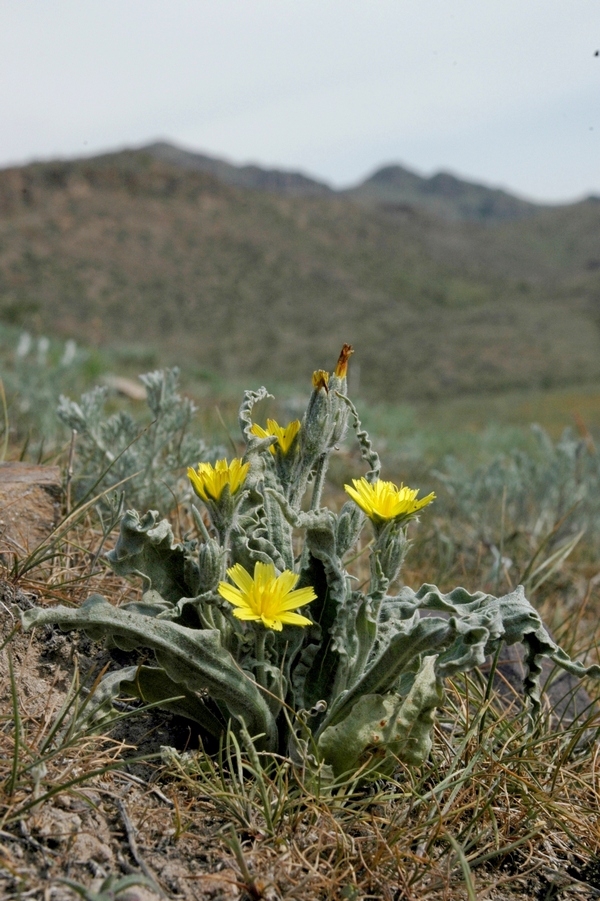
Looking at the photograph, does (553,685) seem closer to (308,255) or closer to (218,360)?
(218,360)

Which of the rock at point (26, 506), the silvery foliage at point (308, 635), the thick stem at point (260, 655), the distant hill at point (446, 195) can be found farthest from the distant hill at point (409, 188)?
the thick stem at point (260, 655)

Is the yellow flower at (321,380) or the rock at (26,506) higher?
the yellow flower at (321,380)

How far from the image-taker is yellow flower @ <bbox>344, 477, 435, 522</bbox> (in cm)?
158

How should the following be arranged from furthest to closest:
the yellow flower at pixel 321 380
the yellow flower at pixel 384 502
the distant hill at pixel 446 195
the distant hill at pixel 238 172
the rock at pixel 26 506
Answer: the distant hill at pixel 446 195
the distant hill at pixel 238 172
the rock at pixel 26 506
the yellow flower at pixel 321 380
the yellow flower at pixel 384 502

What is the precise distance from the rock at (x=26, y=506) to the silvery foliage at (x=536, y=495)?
7.66 feet

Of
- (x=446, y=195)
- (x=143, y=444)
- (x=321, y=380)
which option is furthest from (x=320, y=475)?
(x=446, y=195)

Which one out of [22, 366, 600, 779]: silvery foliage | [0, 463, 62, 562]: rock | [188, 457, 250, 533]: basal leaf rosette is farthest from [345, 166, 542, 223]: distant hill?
[188, 457, 250, 533]: basal leaf rosette

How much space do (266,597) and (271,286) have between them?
4346cm

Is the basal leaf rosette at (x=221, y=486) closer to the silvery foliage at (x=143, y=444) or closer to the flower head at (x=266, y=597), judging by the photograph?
the flower head at (x=266, y=597)

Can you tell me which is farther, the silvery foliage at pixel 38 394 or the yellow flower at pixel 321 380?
the silvery foliage at pixel 38 394

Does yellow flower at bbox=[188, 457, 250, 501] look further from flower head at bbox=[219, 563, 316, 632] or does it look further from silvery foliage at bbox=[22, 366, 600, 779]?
flower head at bbox=[219, 563, 316, 632]

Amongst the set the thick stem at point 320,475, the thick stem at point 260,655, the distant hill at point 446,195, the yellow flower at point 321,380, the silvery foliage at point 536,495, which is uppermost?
the distant hill at point 446,195

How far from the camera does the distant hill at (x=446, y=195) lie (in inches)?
4948

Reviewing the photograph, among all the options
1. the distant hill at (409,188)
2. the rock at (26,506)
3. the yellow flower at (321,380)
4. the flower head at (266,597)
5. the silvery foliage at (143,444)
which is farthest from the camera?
the distant hill at (409,188)
